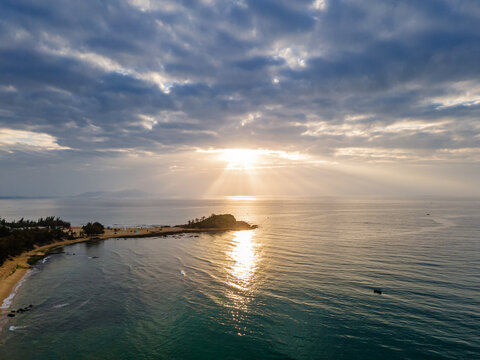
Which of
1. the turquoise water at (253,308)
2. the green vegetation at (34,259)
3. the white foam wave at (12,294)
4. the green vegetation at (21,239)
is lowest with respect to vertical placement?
the turquoise water at (253,308)

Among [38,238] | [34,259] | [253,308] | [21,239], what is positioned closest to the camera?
[253,308]

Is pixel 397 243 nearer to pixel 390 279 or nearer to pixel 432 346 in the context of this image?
pixel 390 279

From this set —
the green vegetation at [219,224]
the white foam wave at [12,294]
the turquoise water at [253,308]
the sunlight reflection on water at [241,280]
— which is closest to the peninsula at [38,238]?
the green vegetation at [219,224]

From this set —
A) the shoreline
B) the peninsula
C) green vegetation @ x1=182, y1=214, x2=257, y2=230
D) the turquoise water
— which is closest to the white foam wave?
the shoreline

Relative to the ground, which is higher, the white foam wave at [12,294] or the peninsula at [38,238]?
the peninsula at [38,238]

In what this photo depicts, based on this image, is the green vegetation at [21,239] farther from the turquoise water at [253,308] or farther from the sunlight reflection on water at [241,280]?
the sunlight reflection on water at [241,280]

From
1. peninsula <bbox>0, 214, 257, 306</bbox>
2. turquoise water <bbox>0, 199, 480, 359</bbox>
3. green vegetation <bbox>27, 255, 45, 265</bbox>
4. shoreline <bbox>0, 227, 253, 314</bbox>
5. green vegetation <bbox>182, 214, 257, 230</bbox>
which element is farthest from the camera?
green vegetation <bbox>182, 214, 257, 230</bbox>

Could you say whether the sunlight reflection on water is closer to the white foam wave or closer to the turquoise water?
the turquoise water

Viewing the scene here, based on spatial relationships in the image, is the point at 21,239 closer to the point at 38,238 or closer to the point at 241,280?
the point at 38,238

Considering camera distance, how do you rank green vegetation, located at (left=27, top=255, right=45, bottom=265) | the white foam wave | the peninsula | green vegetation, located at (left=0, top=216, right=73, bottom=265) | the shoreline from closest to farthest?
the white foam wave, the shoreline, the peninsula, green vegetation, located at (left=27, top=255, right=45, bottom=265), green vegetation, located at (left=0, top=216, right=73, bottom=265)

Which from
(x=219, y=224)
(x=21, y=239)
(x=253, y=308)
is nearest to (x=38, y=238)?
(x=21, y=239)

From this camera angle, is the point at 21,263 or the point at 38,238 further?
the point at 38,238

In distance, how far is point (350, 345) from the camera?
24.0m

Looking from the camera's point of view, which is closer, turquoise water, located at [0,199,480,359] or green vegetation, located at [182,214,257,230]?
turquoise water, located at [0,199,480,359]
